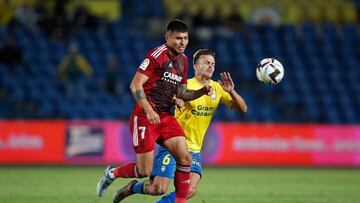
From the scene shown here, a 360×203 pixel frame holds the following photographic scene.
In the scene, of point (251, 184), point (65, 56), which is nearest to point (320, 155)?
point (251, 184)

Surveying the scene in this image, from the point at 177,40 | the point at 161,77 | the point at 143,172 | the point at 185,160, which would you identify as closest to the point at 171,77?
the point at 161,77

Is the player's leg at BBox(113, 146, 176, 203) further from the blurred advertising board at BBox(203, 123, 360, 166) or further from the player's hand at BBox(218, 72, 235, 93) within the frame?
the blurred advertising board at BBox(203, 123, 360, 166)

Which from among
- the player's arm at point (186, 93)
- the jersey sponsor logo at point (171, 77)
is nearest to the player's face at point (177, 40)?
the jersey sponsor logo at point (171, 77)

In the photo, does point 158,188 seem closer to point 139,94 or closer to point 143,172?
point 143,172

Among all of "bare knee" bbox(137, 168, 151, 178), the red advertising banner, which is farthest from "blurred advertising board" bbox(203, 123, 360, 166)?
"bare knee" bbox(137, 168, 151, 178)

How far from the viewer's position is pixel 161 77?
26.8ft

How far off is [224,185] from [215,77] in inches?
334

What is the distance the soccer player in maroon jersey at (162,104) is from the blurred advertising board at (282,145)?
10.5 meters

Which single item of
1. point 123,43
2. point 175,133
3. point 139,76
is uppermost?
point 123,43

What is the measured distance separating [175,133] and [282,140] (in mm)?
11631

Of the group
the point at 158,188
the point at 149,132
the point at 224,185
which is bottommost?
the point at 224,185

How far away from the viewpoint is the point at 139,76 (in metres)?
7.96

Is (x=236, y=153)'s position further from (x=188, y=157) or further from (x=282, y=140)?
(x=188, y=157)

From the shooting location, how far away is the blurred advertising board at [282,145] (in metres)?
19.0
